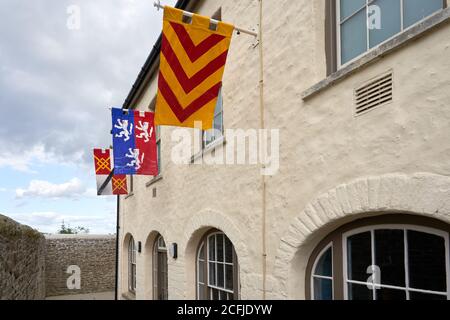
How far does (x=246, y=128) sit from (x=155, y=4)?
185 centimetres

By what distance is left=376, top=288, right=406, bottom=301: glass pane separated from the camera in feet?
9.92

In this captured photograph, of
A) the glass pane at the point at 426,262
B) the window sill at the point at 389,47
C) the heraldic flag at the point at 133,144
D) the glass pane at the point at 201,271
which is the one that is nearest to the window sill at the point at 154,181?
the heraldic flag at the point at 133,144

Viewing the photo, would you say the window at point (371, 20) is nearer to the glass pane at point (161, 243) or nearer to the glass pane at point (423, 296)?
the glass pane at point (423, 296)

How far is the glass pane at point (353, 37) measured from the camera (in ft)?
11.6

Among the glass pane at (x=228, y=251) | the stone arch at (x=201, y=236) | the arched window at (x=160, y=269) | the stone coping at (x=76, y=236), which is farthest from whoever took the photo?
the stone coping at (x=76, y=236)

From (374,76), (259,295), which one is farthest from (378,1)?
(259,295)

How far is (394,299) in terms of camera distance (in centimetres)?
309

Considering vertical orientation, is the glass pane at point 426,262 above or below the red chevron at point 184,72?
below

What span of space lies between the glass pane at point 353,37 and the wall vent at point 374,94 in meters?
0.52

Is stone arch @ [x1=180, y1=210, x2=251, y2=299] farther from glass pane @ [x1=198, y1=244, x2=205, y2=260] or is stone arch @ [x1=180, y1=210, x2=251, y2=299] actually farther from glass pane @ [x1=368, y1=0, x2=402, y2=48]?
glass pane @ [x1=368, y1=0, x2=402, y2=48]

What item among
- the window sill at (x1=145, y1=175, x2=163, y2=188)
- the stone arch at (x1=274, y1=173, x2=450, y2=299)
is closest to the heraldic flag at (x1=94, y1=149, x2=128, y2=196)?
the window sill at (x1=145, y1=175, x2=163, y2=188)

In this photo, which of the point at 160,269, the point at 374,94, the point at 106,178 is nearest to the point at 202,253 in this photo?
the point at 160,269

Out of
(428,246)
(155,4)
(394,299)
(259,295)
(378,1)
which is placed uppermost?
(155,4)

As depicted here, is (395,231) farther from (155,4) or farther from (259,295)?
(155,4)
